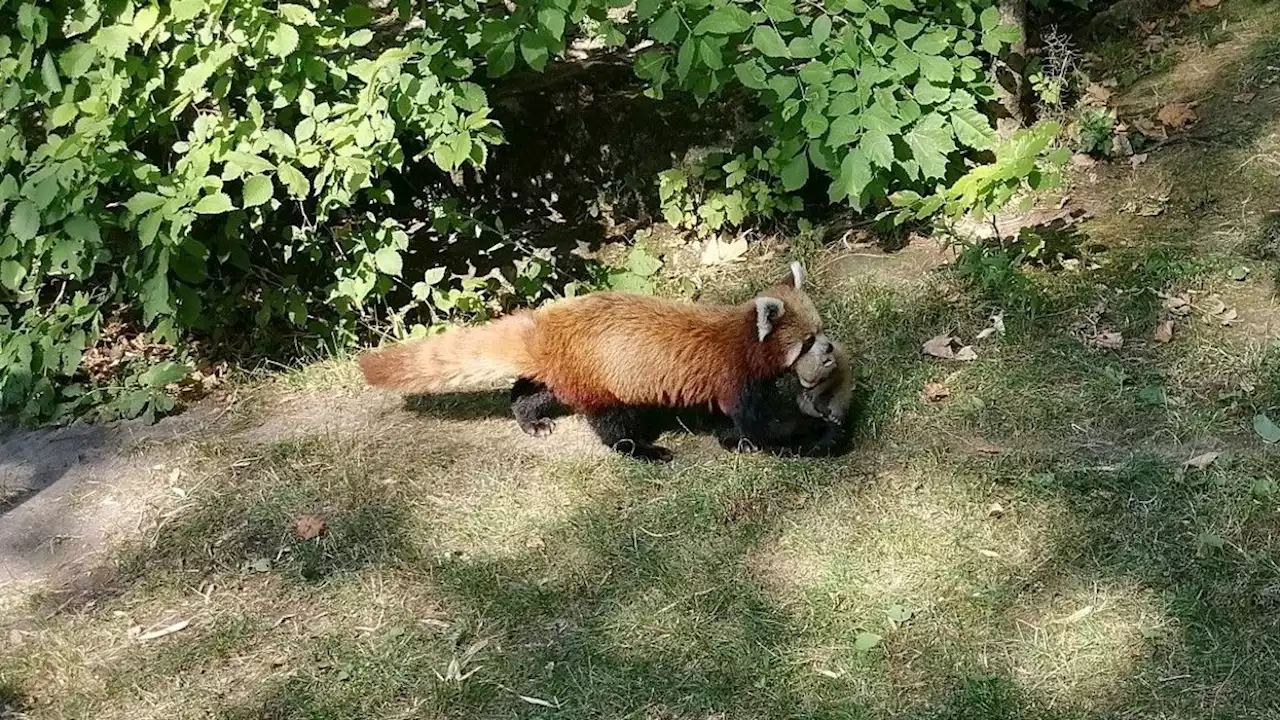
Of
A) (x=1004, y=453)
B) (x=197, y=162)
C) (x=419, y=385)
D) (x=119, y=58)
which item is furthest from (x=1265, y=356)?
(x=119, y=58)

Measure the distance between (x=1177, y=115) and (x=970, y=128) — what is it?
1.44 metres

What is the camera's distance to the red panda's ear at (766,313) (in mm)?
4062

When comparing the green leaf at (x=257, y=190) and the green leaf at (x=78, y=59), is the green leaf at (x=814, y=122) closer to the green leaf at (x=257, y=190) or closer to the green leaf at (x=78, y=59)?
the green leaf at (x=257, y=190)

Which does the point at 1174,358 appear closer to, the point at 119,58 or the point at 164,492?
the point at 164,492

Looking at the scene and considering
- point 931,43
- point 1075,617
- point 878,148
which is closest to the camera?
point 1075,617

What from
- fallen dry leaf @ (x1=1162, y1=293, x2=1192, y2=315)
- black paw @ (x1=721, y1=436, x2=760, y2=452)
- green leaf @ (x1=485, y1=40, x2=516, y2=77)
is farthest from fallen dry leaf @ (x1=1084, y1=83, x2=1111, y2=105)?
green leaf @ (x1=485, y1=40, x2=516, y2=77)

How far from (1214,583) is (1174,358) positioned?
1.17 metres

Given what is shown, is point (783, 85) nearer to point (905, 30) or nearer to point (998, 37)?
point (905, 30)

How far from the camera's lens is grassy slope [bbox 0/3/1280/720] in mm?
3201

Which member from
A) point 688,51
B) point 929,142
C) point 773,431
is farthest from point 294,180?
point 929,142

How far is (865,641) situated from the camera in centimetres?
330

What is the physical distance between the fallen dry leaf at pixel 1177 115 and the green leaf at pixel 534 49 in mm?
3178

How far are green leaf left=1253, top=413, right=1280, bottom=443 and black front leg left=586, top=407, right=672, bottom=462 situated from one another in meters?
2.05

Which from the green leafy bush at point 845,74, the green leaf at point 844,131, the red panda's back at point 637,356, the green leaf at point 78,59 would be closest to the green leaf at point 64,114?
the green leaf at point 78,59
